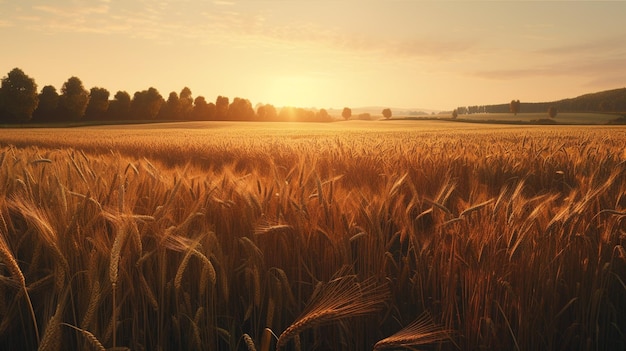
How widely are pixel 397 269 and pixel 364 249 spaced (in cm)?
16

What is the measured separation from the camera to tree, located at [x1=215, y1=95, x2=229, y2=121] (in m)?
71.1

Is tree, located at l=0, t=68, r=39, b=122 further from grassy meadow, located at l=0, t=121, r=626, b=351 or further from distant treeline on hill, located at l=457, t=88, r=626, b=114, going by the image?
distant treeline on hill, located at l=457, t=88, r=626, b=114

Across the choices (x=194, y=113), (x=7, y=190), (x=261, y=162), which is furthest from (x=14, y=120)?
(x=7, y=190)

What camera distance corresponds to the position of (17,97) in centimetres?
5619

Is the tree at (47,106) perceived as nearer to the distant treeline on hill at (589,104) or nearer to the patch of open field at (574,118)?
the patch of open field at (574,118)

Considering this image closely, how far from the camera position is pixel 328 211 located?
1.75m

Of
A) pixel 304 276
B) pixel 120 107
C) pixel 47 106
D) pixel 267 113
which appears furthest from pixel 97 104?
pixel 304 276

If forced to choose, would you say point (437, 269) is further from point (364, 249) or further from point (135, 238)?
point (135, 238)

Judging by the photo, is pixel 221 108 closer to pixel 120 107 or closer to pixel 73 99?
pixel 120 107

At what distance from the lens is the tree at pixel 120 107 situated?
63688 millimetres

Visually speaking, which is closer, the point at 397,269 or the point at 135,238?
the point at 135,238

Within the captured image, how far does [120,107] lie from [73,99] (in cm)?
618

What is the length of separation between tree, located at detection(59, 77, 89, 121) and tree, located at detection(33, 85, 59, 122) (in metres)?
1.00

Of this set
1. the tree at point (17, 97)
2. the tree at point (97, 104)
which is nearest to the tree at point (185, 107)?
the tree at point (97, 104)
